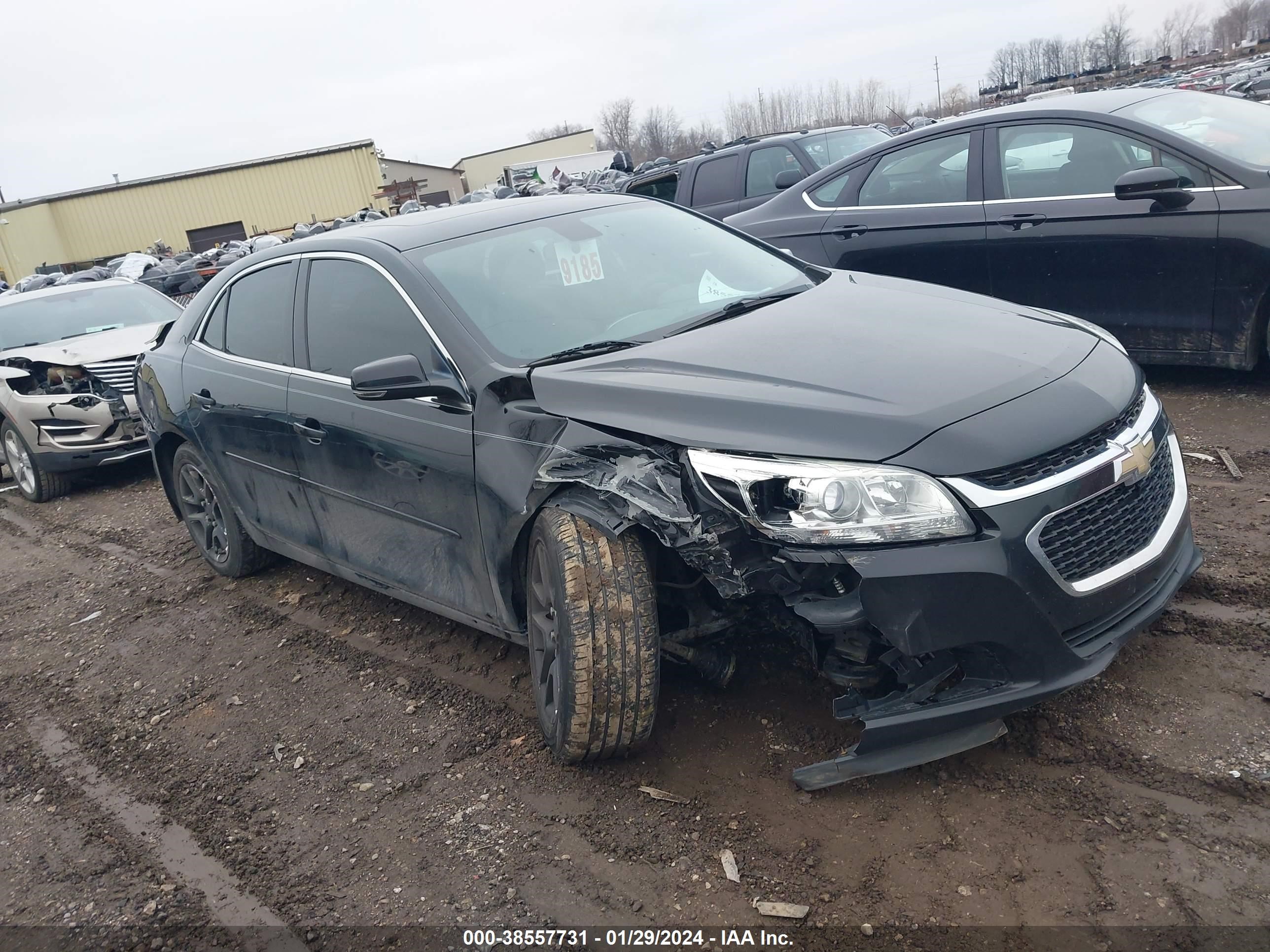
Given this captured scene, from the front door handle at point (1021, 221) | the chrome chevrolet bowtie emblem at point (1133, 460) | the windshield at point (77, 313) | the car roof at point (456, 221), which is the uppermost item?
the car roof at point (456, 221)

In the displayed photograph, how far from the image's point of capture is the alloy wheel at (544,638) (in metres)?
2.99

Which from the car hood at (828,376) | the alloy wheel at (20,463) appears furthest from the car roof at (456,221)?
the alloy wheel at (20,463)

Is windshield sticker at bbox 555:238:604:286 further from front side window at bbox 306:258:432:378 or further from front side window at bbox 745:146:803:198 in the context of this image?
front side window at bbox 745:146:803:198

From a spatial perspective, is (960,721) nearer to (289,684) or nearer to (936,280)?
(289,684)

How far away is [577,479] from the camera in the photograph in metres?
A: 2.89

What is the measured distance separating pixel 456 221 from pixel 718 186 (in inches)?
258

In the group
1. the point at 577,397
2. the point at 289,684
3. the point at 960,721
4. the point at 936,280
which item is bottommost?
the point at 289,684

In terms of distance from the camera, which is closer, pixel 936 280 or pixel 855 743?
pixel 855 743

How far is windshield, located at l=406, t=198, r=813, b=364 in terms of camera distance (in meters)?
3.41

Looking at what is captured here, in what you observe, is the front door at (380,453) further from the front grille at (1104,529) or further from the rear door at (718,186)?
the rear door at (718,186)

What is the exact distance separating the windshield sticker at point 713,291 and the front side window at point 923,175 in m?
2.81

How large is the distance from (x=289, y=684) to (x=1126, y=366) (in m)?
3.38

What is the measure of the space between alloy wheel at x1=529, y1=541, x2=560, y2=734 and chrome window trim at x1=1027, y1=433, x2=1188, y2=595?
4.47ft

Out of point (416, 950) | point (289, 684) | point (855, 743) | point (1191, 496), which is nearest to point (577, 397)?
point (855, 743)
